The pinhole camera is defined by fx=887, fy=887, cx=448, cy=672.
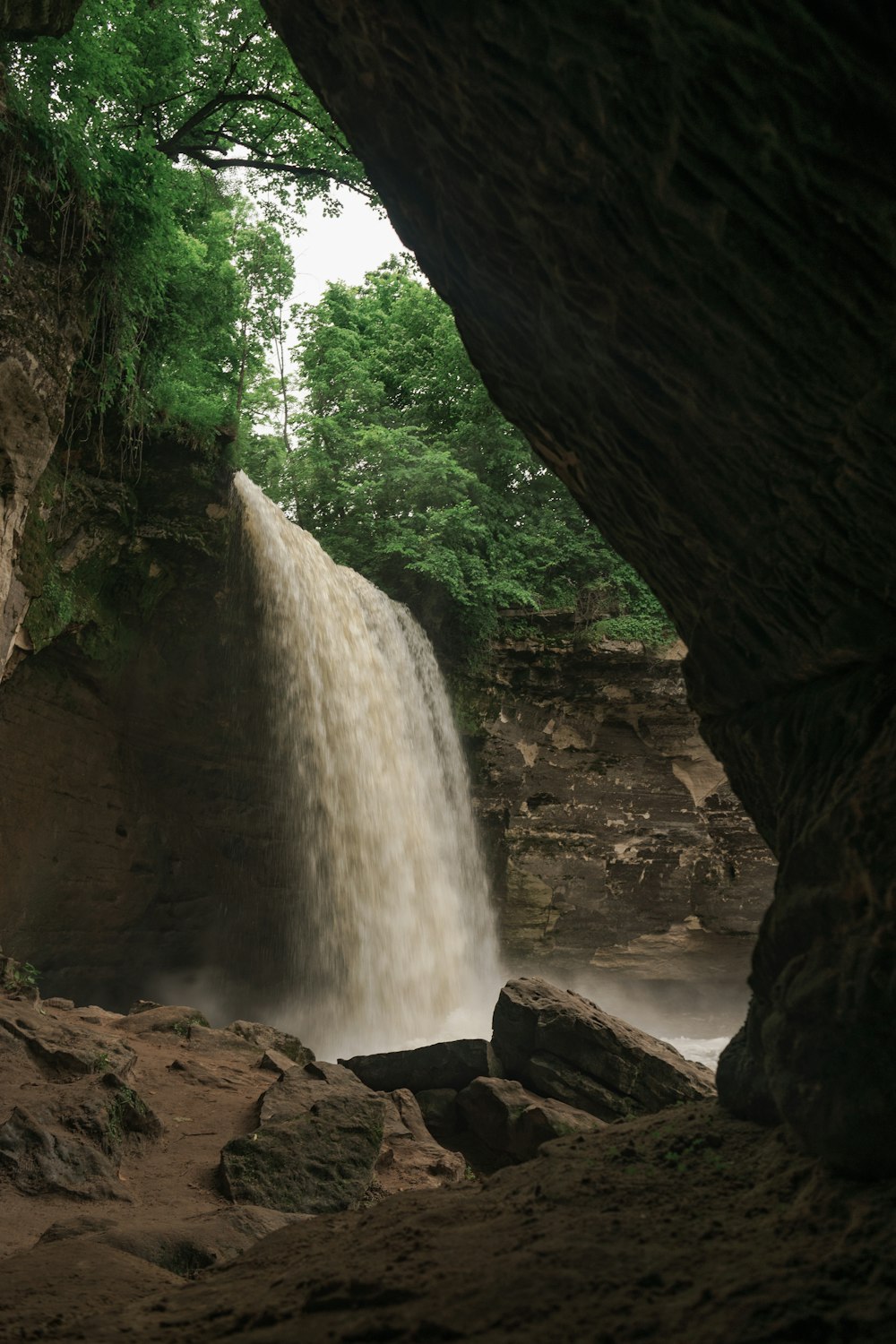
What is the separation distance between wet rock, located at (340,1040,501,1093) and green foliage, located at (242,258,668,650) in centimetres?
821

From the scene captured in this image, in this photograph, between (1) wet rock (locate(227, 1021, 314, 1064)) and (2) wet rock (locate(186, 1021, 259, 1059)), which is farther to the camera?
(1) wet rock (locate(227, 1021, 314, 1064))

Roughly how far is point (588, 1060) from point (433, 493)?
10833 mm

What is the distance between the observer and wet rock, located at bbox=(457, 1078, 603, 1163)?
6.22 meters

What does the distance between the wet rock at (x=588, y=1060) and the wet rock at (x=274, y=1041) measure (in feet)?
6.52

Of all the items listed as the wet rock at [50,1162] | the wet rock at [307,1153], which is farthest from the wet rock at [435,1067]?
the wet rock at [50,1162]

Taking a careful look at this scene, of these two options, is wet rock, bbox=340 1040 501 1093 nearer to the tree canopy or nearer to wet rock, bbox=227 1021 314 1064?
wet rock, bbox=227 1021 314 1064

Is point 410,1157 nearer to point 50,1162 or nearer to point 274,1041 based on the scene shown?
point 50,1162

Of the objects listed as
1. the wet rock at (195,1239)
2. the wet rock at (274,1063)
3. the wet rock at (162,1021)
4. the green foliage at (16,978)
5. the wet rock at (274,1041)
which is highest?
the wet rock at (195,1239)

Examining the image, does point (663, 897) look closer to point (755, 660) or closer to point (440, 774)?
point (440, 774)

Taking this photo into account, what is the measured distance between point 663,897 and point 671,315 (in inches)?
532

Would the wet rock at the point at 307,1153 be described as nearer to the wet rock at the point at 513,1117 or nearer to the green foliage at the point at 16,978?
the wet rock at the point at 513,1117

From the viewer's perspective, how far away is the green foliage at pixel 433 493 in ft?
49.3

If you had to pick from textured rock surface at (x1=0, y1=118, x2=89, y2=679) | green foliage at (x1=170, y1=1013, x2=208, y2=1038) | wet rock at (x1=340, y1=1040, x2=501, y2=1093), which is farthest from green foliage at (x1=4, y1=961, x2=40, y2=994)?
wet rock at (x1=340, y1=1040, x2=501, y2=1093)

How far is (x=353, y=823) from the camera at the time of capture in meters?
12.2
